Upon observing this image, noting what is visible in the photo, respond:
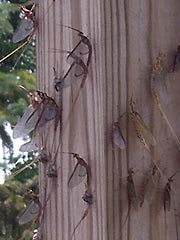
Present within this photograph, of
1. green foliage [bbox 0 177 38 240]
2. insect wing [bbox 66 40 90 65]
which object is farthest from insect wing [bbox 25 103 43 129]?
green foliage [bbox 0 177 38 240]

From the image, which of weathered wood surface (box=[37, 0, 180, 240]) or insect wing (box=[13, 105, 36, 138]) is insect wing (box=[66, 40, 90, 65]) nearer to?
weathered wood surface (box=[37, 0, 180, 240])

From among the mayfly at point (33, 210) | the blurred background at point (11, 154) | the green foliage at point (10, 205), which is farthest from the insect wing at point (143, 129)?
the green foliage at point (10, 205)

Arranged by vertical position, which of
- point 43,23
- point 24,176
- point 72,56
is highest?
point 24,176

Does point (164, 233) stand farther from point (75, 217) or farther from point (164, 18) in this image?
point (164, 18)

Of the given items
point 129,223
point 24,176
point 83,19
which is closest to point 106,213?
point 129,223

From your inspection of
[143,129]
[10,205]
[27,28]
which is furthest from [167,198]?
[10,205]

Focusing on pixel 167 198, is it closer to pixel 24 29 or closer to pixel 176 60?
pixel 176 60
